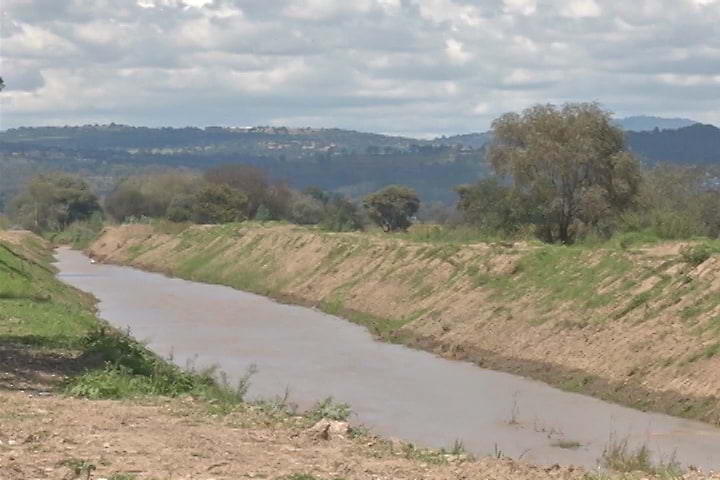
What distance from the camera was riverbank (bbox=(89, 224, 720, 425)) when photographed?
26.3 m

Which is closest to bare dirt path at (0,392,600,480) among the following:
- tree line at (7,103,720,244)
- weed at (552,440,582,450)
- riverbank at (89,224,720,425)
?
weed at (552,440,582,450)

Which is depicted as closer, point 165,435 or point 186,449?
point 186,449

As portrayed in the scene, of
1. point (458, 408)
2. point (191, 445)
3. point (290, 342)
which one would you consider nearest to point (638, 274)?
point (458, 408)

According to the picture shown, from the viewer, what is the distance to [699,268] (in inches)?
1193

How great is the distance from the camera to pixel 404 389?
28.3 meters

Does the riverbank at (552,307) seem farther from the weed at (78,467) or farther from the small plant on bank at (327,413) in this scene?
the weed at (78,467)

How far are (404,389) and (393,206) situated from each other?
80.3m

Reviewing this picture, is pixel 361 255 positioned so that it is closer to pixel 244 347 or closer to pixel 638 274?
pixel 244 347

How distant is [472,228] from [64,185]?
97.4m

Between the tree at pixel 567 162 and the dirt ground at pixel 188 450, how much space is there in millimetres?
34189

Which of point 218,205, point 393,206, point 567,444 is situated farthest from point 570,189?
point 218,205

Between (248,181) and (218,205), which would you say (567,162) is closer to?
(218,205)

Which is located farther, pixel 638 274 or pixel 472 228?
pixel 472 228

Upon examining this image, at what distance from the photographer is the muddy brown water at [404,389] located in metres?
21.4
